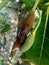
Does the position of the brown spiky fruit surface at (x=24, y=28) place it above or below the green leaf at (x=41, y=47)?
above

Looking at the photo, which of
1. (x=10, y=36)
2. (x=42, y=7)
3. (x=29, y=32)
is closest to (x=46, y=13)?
(x=42, y=7)

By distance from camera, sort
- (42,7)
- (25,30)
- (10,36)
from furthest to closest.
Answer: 1. (10,36)
2. (42,7)
3. (25,30)

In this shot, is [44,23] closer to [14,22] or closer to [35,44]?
[35,44]

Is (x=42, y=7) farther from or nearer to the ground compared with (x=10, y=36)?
farther from the ground

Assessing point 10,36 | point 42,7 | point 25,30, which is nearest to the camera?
point 25,30

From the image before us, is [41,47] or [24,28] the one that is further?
[41,47]

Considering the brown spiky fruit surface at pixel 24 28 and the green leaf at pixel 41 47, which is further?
the green leaf at pixel 41 47

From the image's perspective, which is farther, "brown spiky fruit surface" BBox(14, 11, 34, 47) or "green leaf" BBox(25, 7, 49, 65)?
"green leaf" BBox(25, 7, 49, 65)

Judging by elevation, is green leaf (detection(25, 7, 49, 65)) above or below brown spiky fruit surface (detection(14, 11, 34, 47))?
below
